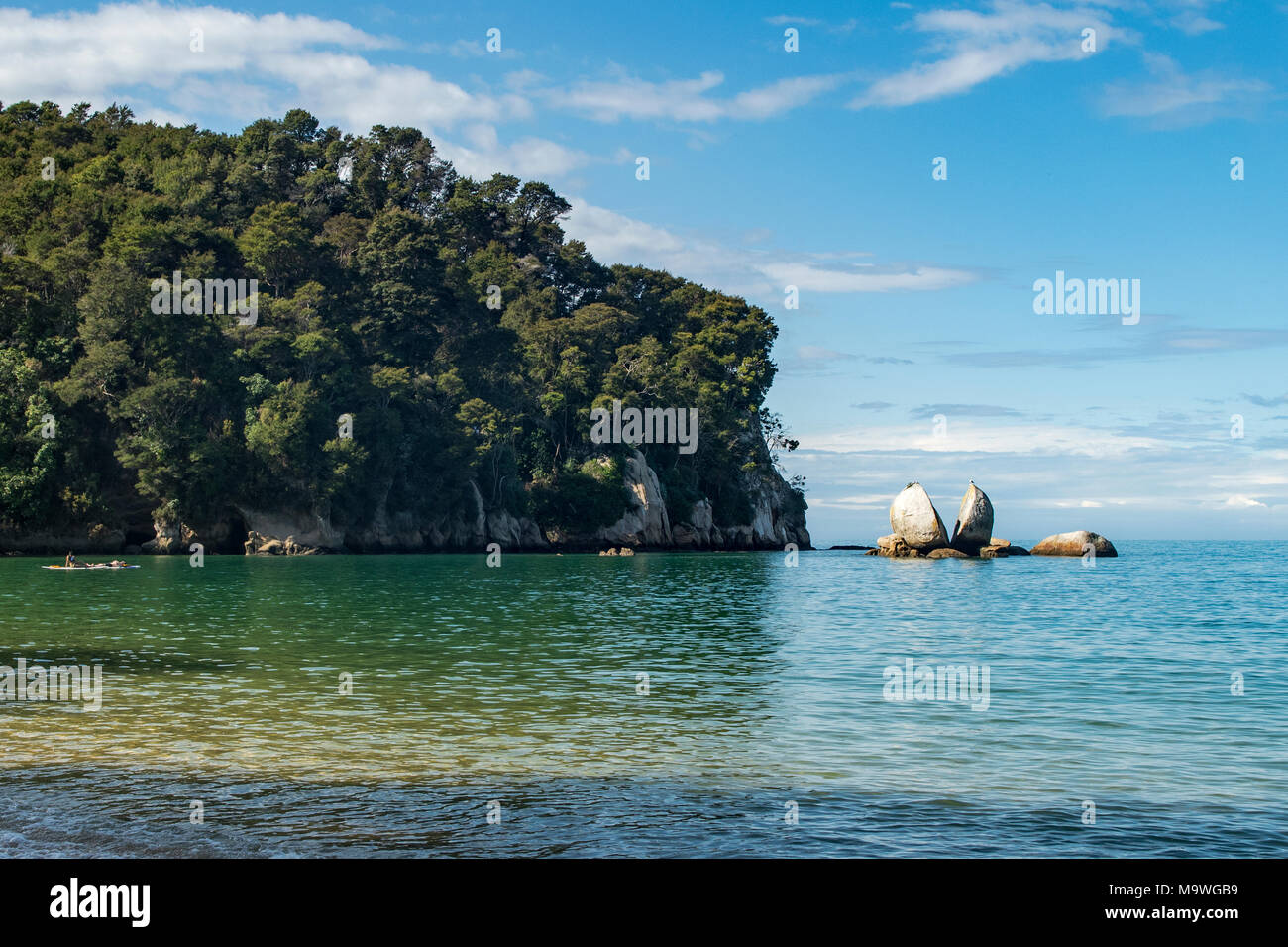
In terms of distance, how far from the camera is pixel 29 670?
17500mm

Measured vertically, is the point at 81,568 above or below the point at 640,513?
below

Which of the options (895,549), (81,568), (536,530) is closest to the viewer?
(81,568)

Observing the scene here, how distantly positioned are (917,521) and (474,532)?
32953 millimetres

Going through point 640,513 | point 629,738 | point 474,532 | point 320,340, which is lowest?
point 629,738

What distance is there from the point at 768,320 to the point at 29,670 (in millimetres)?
93215

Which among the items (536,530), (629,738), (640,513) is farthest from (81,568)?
(640,513)

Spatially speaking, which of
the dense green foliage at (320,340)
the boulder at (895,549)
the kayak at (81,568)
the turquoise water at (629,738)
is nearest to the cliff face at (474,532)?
the dense green foliage at (320,340)

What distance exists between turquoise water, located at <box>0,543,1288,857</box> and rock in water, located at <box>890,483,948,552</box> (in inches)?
1674

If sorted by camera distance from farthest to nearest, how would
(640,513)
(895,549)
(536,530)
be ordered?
(640,513) → (536,530) → (895,549)

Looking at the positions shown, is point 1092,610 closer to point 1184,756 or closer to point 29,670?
point 1184,756

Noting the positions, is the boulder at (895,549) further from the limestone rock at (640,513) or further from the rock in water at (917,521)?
the limestone rock at (640,513)

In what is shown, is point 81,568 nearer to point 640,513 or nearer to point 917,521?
point 640,513

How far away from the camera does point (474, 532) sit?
80.6 meters
